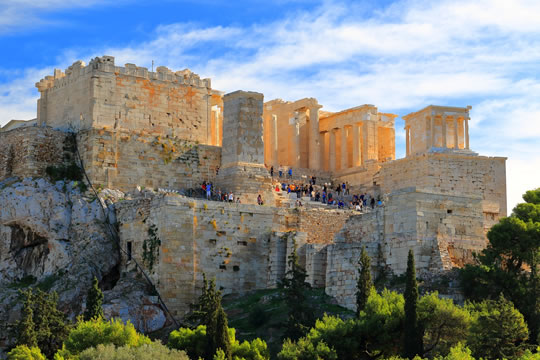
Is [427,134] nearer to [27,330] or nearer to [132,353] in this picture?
[27,330]

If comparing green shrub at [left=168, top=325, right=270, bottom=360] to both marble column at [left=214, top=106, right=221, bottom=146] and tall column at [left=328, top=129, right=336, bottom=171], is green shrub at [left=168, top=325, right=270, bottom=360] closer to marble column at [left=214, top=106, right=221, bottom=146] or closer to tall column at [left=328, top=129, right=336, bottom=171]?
marble column at [left=214, top=106, right=221, bottom=146]

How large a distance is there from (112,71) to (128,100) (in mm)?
1522

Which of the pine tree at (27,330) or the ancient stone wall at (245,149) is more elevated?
the ancient stone wall at (245,149)

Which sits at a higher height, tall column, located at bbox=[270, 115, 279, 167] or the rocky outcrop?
tall column, located at bbox=[270, 115, 279, 167]

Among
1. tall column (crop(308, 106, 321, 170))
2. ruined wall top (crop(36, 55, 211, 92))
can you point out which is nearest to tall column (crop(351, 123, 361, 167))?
tall column (crop(308, 106, 321, 170))

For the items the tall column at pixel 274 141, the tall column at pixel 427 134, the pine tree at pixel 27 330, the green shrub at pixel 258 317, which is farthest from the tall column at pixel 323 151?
the pine tree at pixel 27 330

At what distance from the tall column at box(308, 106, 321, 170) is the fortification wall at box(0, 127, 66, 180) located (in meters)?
16.6

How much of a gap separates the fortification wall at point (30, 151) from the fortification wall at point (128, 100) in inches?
65.5

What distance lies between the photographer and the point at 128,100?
5612 cm

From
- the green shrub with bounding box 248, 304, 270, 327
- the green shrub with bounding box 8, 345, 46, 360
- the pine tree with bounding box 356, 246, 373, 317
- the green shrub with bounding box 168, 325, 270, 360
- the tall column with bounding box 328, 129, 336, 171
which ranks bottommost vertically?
the green shrub with bounding box 8, 345, 46, 360

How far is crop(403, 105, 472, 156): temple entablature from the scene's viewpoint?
61912mm

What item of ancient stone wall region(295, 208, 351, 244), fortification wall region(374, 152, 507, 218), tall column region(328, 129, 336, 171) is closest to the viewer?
ancient stone wall region(295, 208, 351, 244)

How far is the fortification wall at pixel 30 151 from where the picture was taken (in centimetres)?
5366

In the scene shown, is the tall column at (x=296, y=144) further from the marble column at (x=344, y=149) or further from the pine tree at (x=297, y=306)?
the pine tree at (x=297, y=306)
